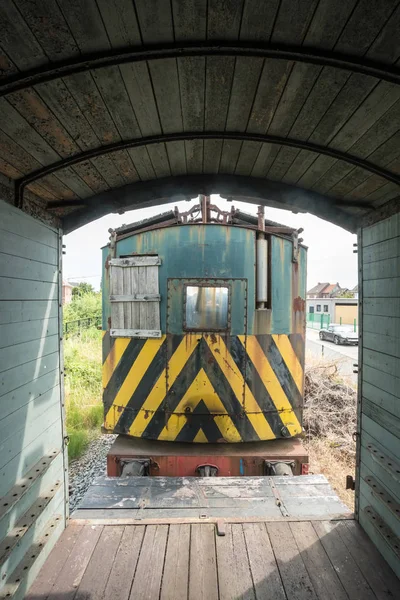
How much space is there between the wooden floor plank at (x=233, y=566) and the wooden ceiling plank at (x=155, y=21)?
2.74m

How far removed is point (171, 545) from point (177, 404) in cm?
118

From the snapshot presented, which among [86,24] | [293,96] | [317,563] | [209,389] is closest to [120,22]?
[86,24]

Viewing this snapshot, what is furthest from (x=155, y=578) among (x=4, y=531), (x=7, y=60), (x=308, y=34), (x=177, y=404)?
(x=308, y=34)

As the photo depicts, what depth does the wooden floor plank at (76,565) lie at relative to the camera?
1750 mm

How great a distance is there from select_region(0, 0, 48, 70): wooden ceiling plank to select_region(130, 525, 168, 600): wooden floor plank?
105 inches

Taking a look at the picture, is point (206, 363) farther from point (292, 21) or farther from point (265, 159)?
point (292, 21)

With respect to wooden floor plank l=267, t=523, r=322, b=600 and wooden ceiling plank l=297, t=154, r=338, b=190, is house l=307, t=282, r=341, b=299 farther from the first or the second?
wooden floor plank l=267, t=523, r=322, b=600

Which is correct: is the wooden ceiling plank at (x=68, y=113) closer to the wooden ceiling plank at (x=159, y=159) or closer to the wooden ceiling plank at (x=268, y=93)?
the wooden ceiling plank at (x=159, y=159)

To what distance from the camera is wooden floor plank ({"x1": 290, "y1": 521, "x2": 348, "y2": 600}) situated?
1.76 metres

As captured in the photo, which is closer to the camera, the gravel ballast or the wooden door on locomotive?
the wooden door on locomotive

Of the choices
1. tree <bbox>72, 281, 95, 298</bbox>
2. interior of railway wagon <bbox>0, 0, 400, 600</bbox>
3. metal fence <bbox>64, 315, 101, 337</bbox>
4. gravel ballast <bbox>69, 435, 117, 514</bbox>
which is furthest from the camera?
tree <bbox>72, 281, 95, 298</bbox>

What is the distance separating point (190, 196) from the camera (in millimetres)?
2348

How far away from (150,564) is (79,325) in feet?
43.3

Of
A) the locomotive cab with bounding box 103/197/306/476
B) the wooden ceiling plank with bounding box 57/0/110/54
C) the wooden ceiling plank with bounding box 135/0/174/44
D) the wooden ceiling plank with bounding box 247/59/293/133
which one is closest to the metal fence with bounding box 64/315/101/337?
the locomotive cab with bounding box 103/197/306/476
